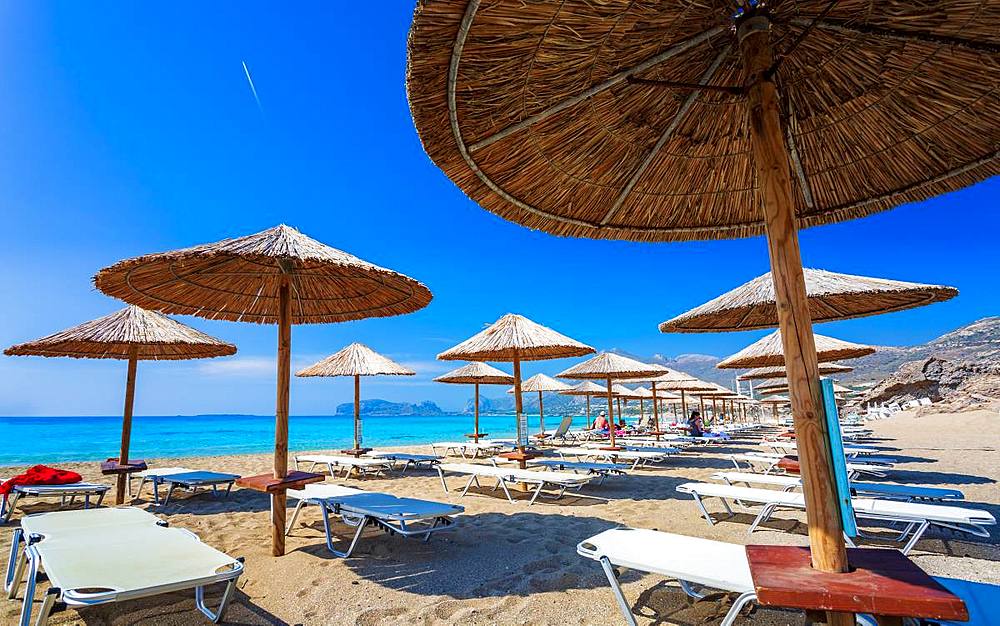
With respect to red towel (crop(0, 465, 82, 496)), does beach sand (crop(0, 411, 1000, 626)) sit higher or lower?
lower

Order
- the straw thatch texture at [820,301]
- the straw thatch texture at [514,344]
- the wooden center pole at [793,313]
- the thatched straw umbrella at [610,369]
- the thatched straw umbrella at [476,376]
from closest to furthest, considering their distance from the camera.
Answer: the wooden center pole at [793,313] < the straw thatch texture at [820,301] < the straw thatch texture at [514,344] < the thatched straw umbrella at [610,369] < the thatched straw umbrella at [476,376]

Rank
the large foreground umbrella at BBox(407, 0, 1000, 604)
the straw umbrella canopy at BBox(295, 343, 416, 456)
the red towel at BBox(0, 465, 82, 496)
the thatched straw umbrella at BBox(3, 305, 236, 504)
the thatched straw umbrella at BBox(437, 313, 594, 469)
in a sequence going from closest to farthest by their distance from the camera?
the large foreground umbrella at BBox(407, 0, 1000, 604) < the red towel at BBox(0, 465, 82, 496) < the thatched straw umbrella at BBox(3, 305, 236, 504) < the thatched straw umbrella at BBox(437, 313, 594, 469) < the straw umbrella canopy at BBox(295, 343, 416, 456)

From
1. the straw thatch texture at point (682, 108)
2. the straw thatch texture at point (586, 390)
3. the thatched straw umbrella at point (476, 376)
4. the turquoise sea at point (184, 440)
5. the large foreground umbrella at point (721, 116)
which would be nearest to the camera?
the large foreground umbrella at point (721, 116)

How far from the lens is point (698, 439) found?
13.5 metres

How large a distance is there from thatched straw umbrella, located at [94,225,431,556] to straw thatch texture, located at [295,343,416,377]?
474cm

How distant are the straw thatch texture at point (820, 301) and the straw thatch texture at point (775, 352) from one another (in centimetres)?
239

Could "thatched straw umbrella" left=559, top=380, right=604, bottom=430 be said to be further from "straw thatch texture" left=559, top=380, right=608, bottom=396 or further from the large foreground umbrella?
the large foreground umbrella

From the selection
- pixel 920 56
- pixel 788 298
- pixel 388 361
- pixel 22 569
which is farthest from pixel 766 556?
pixel 388 361

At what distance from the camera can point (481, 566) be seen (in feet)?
12.3

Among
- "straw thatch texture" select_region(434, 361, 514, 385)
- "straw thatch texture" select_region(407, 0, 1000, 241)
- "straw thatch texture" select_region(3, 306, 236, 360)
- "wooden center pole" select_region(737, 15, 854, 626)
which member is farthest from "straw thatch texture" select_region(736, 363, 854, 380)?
"straw thatch texture" select_region(3, 306, 236, 360)

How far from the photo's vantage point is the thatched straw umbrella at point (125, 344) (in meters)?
6.51

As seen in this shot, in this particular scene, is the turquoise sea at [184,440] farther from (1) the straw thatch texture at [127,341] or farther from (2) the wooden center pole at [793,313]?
(2) the wooden center pole at [793,313]

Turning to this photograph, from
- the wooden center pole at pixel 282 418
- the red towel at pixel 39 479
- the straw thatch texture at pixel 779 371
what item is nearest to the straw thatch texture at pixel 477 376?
the straw thatch texture at pixel 779 371

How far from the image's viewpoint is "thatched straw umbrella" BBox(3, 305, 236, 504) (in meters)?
6.51
